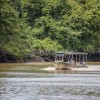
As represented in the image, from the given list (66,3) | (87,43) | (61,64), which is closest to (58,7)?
(66,3)

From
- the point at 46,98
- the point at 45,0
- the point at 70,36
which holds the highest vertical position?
the point at 45,0

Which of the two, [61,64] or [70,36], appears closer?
[61,64]

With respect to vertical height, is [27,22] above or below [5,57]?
above

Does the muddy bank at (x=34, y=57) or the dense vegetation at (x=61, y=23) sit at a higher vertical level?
the dense vegetation at (x=61, y=23)

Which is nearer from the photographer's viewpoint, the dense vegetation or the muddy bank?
the muddy bank

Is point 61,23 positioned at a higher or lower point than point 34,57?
higher

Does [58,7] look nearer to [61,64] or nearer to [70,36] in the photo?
[70,36]

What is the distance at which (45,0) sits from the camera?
372ft

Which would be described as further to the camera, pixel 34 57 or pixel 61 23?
pixel 61 23

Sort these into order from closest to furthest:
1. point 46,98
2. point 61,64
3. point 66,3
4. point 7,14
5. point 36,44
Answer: point 46,98 → point 61,64 → point 7,14 → point 36,44 → point 66,3

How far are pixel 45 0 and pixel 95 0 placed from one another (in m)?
11.1

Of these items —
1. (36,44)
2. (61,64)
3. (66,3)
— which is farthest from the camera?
(66,3)

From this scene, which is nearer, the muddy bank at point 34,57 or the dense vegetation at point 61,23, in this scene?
the muddy bank at point 34,57

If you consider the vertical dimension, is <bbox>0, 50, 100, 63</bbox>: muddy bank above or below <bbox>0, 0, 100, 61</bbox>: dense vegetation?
below
